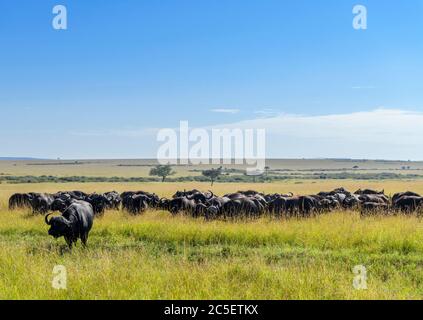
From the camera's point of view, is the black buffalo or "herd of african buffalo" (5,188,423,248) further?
"herd of african buffalo" (5,188,423,248)

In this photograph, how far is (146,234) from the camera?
15461 mm

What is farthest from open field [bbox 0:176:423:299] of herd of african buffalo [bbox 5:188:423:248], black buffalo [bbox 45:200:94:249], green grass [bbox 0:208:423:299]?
herd of african buffalo [bbox 5:188:423:248]

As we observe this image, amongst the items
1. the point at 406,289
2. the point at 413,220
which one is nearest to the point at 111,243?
the point at 406,289

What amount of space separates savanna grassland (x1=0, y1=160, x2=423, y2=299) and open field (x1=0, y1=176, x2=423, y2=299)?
25mm

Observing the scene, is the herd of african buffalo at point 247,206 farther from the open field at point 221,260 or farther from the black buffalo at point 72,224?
the black buffalo at point 72,224

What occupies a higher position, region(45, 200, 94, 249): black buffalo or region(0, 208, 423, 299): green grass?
region(45, 200, 94, 249): black buffalo

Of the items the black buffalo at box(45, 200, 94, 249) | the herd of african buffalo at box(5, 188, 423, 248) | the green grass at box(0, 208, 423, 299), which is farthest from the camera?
the herd of african buffalo at box(5, 188, 423, 248)

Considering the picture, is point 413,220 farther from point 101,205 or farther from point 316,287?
point 101,205

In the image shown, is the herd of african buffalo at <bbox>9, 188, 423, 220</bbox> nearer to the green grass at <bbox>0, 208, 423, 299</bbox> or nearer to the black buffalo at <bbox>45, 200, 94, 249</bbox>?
the green grass at <bbox>0, 208, 423, 299</bbox>

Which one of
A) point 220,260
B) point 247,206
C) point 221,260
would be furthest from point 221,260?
point 247,206

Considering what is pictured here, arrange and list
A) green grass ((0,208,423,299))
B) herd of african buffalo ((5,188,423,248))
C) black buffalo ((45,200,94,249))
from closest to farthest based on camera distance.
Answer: green grass ((0,208,423,299)) < black buffalo ((45,200,94,249)) < herd of african buffalo ((5,188,423,248))

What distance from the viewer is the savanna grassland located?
8359 mm

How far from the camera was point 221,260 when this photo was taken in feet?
37.9
